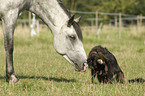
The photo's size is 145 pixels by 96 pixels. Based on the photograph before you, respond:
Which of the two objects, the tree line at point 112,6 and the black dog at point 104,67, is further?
the tree line at point 112,6

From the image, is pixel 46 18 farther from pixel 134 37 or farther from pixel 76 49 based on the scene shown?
pixel 134 37

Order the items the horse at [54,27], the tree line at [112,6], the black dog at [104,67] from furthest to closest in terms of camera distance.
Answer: the tree line at [112,6], the black dog at [104,67], the horse at [54,27]

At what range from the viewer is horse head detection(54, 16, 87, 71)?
15.2 feet

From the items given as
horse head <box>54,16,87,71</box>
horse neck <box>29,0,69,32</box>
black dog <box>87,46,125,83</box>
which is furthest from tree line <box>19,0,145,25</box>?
horse head <box>54,16,87,71</box>

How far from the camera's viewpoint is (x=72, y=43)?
4.71 m

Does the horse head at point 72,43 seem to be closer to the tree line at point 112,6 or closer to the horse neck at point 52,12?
the horse neck at point 52,12

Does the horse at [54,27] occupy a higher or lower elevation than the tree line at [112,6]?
lower

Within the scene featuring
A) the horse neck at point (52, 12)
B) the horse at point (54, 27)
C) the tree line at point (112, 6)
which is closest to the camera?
the horse at point (54, 27)

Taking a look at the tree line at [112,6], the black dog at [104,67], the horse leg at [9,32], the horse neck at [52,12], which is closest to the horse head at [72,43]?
the horse neck at [52,12]

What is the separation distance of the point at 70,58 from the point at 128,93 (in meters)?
1.25

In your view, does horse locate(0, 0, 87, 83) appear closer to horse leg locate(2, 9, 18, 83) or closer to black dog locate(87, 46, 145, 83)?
horse leg locate(2, 9, 18, 83)

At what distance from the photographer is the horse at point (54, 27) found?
4.62 metres

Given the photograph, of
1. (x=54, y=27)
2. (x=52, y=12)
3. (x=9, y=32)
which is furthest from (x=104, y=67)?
(x=9, y=32)

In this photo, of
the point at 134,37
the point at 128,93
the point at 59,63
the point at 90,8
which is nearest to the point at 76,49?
the point at 128,93
